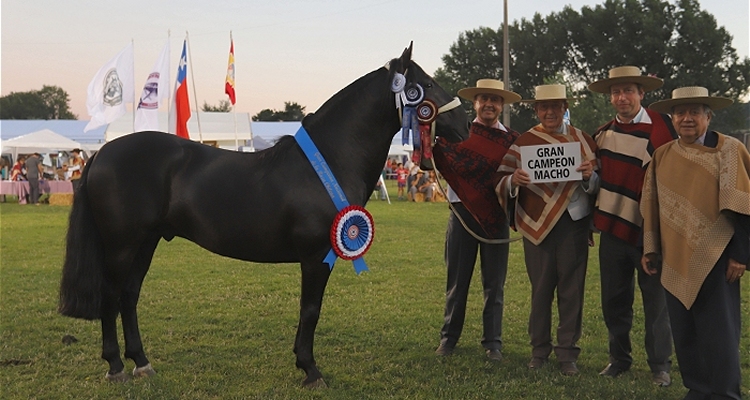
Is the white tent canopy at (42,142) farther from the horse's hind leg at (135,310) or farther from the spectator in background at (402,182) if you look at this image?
the horse's hind leg at (135,310)

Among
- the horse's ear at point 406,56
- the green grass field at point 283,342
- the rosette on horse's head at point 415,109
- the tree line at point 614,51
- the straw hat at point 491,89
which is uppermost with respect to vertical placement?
the tree line at point 614,51

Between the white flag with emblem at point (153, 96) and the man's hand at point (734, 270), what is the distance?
55.2 feet

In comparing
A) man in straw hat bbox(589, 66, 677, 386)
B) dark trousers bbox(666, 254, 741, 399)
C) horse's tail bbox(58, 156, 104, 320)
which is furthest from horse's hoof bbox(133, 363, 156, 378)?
dark trousers bbox(666, 254, 741, 399)

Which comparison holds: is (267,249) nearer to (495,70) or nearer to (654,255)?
(654,255)

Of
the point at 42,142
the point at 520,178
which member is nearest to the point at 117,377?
the point at 520,178

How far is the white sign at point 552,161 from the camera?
163 inches

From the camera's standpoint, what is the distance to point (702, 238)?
3479mm

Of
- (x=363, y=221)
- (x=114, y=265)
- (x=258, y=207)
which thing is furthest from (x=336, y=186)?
(x=114, y=265)

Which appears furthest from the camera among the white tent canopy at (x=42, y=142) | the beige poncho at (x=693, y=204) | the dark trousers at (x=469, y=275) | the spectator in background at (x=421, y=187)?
the white tent canopy at (x=42, y=142)

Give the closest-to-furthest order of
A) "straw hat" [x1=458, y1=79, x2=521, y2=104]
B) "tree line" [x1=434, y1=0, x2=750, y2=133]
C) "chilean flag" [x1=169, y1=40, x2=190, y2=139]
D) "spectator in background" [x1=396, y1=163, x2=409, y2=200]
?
"straw hat" [x1=458, y1=79, x2=521, y2=104] → "chilean flag" [x1=169, y1=40, x2=190, y2=139] → "spectator in background" [x1=396, y1=163, x2=409, y2=200] → "tree line" [x1=434, y1=0, x2=750, y2=133]

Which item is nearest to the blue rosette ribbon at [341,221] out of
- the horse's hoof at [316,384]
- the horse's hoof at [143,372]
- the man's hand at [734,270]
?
the horse's hoof at [316,384]

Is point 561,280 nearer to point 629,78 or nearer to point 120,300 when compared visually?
point 629,78

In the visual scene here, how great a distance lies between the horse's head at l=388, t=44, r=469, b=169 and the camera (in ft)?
13.2

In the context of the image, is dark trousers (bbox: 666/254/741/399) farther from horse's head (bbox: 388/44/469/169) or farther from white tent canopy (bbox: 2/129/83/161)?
white tent canopy (bbox: 2/129/83/161)
